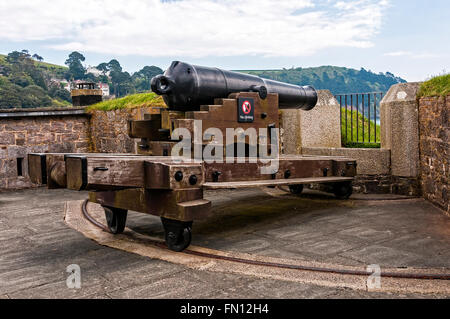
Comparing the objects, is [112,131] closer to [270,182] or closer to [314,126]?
[314,126]

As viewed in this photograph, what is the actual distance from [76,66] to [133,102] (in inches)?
2877

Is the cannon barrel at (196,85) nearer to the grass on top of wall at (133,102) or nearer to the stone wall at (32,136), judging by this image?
the grass on top of wall at (133,102)

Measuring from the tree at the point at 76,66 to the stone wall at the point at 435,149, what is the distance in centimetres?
6887

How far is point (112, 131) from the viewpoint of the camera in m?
10.8

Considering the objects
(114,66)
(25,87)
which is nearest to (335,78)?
(114,66)

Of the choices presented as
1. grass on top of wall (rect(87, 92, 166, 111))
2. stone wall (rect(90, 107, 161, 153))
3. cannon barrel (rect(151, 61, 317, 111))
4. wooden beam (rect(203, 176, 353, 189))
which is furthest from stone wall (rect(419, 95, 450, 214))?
stone wall (rect(90, 107, 161, 153))

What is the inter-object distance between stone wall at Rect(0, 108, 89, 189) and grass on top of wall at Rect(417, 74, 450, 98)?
7.77m

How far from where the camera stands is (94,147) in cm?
1145

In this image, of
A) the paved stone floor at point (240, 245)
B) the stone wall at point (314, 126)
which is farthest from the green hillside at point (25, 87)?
the paved stone floor at point (240, 245)

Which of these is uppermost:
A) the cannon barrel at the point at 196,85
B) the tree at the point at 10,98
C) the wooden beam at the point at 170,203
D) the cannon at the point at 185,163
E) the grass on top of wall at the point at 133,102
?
the tree at the point at 10,98

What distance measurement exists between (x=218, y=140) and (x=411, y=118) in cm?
364

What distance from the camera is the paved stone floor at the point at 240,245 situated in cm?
353

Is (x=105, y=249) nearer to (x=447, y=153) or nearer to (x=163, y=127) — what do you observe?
(x=163, y=127)
